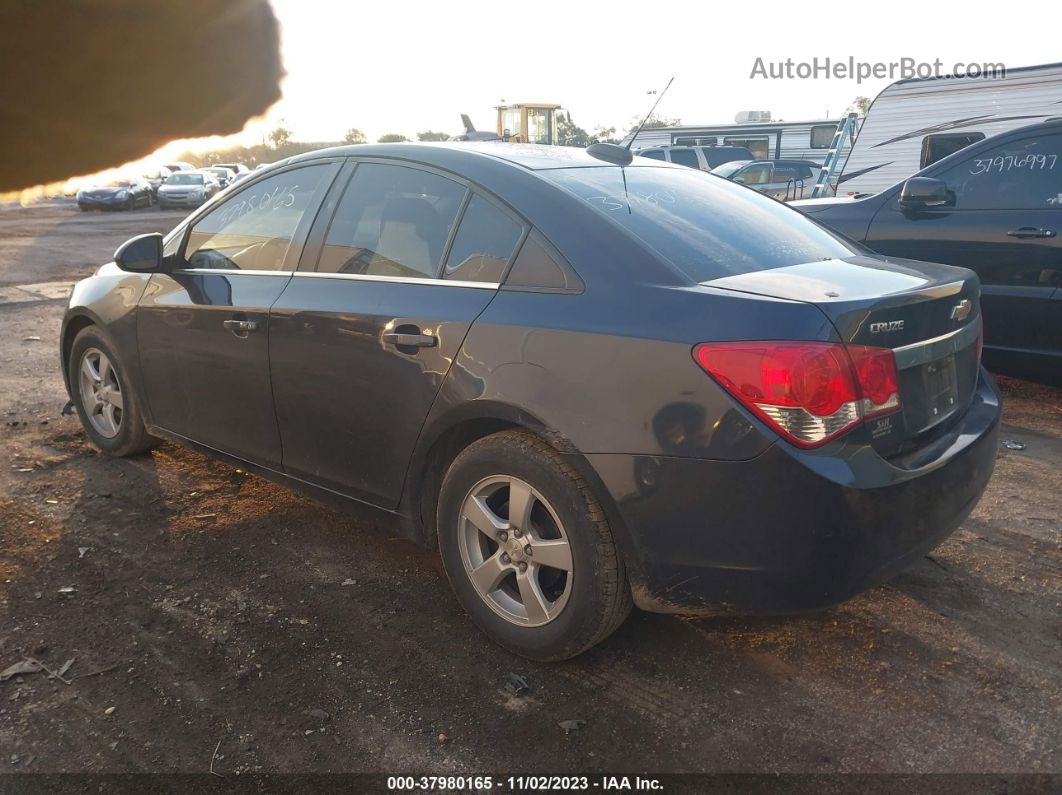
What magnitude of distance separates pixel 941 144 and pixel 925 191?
18.7ft

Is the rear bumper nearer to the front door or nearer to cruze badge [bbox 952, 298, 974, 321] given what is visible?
cruze badge [bbox 952, 298, 974, 321]

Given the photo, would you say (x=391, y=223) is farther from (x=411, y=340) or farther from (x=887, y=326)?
(x=887, y=326)

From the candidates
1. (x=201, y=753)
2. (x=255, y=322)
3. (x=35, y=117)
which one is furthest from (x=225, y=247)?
(x=201, y=753)

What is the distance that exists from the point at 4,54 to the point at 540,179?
5.03ft

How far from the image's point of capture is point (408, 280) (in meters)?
3.05

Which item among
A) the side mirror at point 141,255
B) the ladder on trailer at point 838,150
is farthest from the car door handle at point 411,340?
the ladder on trailer at point 838,150

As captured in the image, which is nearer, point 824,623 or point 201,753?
point 201,753

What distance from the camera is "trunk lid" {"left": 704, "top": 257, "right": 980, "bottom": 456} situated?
2.39m

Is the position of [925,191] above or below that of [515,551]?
above

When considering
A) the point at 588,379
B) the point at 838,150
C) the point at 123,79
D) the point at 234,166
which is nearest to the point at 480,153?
the point at 588,379

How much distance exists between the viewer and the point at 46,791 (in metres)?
2.25

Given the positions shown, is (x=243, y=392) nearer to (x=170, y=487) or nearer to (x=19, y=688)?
(x=170, y=487)

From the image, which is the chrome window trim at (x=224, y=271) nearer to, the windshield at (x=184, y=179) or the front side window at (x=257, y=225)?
the front side window at (x=257, y=225)

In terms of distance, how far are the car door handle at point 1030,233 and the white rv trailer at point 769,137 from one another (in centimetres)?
2248
